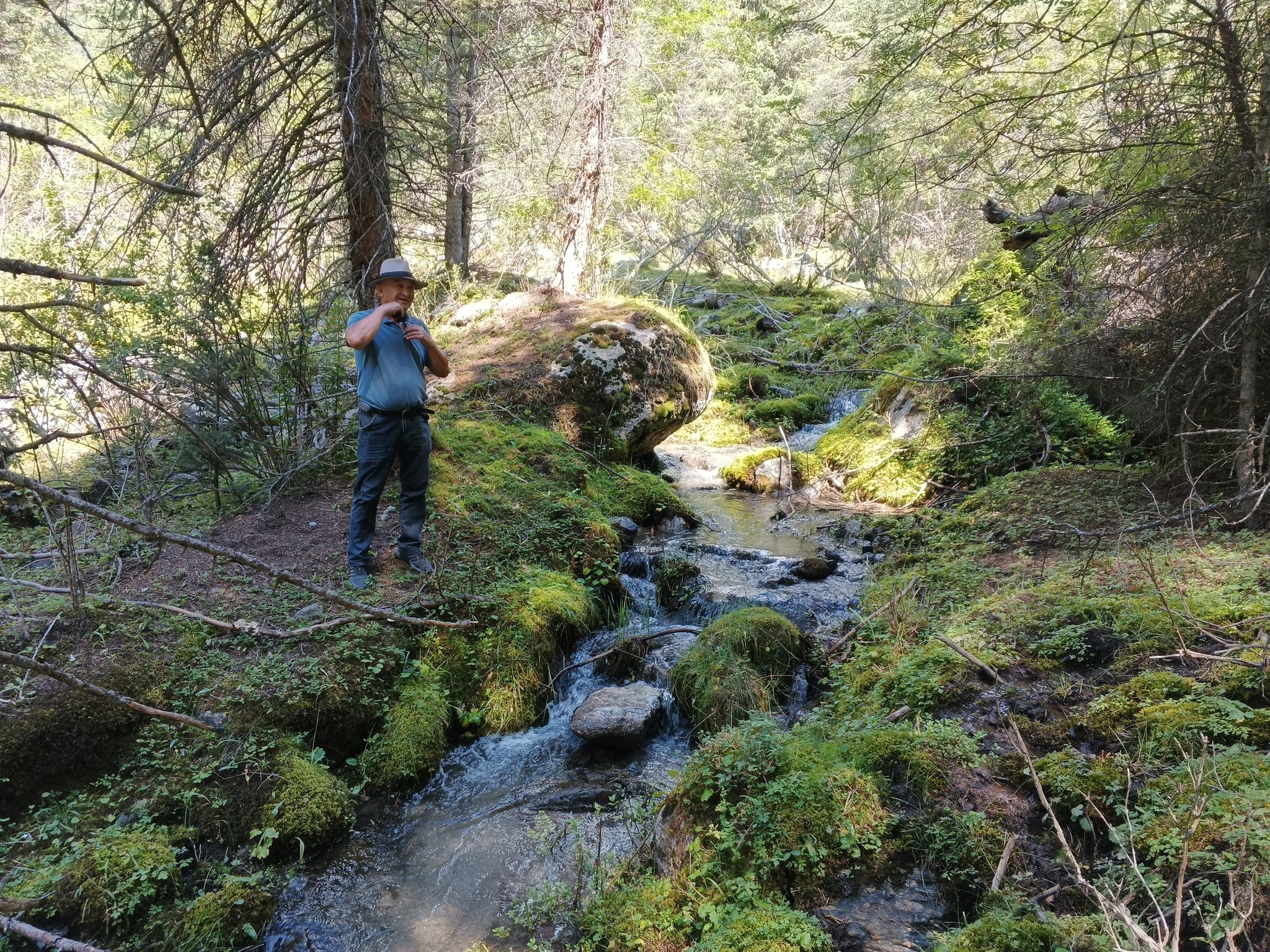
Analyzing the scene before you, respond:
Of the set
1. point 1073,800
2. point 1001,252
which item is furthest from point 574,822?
point 1001,252

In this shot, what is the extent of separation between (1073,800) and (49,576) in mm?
6433

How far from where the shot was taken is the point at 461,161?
1237 cm

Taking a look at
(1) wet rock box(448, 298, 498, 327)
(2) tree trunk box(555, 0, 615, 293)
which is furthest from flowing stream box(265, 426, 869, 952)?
(2) tree trunk box(555, 0, 615, 293)

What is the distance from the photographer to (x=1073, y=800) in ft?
10.2

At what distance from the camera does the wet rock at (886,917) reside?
2.89 m

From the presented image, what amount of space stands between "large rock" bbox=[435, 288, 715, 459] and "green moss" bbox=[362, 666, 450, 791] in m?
4.09

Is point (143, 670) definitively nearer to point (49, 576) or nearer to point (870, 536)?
point (49, 576)

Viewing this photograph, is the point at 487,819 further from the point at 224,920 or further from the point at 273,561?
the point at 273,561

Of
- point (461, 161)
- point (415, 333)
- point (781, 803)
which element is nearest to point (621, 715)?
point (781, 803)

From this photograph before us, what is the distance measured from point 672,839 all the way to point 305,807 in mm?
1965

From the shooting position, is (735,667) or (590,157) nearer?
(735,667)

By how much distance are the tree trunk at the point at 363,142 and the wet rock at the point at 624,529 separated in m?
3.27

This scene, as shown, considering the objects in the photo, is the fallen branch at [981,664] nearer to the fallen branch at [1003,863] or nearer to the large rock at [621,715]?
the fallen branch at [1003,863]

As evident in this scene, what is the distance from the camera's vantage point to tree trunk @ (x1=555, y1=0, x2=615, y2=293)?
404 inches
